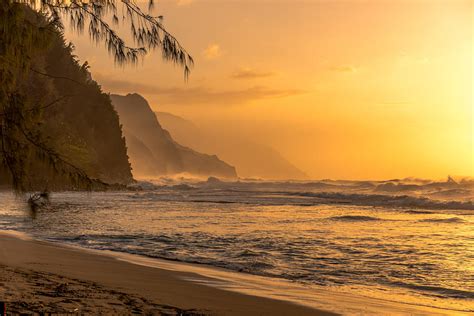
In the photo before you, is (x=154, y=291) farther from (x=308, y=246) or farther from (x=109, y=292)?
(x=308, y=246)

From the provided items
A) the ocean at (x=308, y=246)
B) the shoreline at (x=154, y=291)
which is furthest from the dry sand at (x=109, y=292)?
the ocean at (x=308, y=246)

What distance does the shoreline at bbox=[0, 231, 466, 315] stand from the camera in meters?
6.37

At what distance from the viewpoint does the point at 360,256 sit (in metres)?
12.5

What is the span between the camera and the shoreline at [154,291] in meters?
6.37

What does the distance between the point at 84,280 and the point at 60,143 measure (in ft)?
9.47

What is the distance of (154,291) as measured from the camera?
25.4ft

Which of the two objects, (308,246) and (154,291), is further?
(308,246)

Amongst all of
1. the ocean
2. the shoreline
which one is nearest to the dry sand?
the shoreline

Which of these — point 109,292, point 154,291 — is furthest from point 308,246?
point 109,292

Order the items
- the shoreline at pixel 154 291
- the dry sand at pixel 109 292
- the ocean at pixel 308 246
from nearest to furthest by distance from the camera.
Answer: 1. the dry sand at pixel 109 292
2. the shoreline at pixel 154 291
3. the ocean at pixel 308 246

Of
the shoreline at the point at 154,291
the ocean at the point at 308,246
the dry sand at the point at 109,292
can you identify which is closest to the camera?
the dry sand at the point at 109,292

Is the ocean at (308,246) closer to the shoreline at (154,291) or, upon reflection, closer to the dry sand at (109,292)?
the shoreline at (154,291)

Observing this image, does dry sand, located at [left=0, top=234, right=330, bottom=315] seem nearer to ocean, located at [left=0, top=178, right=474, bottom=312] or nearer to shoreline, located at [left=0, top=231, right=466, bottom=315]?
shoreline, located at [left=0, top=231, right=466, bottom=315]

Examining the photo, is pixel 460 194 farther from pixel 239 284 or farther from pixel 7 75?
pixel 7 75
